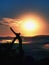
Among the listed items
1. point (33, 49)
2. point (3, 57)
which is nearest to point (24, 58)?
point (3, 57)

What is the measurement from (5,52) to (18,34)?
9.38 feet

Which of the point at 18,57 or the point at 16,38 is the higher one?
the point at 16,38

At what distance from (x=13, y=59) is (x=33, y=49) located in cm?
1325

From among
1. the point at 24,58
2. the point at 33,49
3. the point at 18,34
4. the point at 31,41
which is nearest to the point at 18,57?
the point at 24,58

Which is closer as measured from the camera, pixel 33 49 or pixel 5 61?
pixel 5 61

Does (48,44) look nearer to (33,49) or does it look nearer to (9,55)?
(33,49)

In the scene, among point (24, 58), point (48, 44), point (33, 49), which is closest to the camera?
point (24, 58)

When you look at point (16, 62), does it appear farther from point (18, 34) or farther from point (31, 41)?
point (31, 41)

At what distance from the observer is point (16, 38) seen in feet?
112

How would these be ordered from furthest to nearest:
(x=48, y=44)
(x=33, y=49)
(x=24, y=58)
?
(x=48, y=44) → (x=33, y=49) → (x=24, y=58)

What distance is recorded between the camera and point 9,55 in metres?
33.0

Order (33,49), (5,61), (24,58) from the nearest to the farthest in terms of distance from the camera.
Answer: (5,61) < (24,58) < (33,49)

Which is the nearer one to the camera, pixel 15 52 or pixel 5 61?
Result: pixel 5 61

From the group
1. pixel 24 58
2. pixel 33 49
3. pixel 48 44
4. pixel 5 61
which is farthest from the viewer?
pixel 48 44
